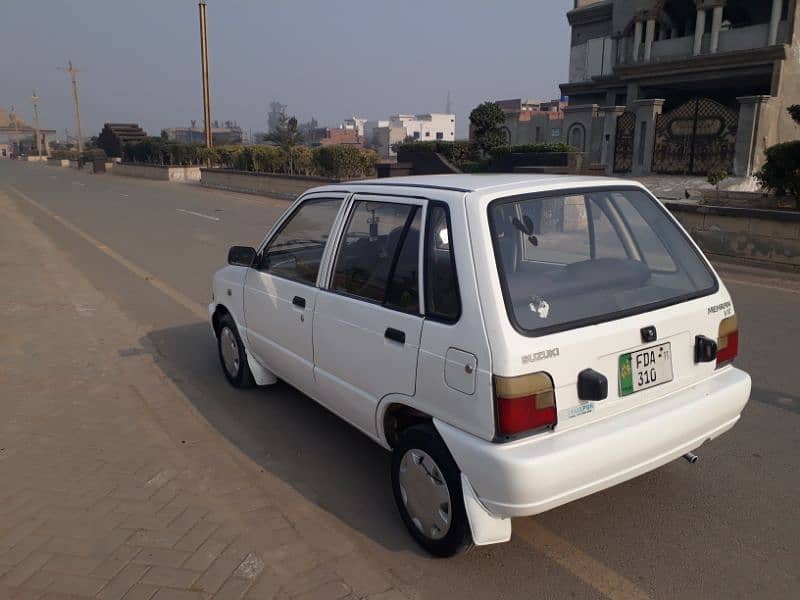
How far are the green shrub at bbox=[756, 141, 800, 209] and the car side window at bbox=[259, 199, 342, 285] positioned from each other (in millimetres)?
10815

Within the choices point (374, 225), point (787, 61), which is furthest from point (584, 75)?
point (374, 225)

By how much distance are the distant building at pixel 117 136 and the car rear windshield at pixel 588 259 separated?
57683 mm

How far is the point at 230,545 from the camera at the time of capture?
322 centimetres

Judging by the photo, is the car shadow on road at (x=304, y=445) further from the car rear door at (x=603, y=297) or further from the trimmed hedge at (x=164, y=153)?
the trimmed hedge at (x=164, y=153)

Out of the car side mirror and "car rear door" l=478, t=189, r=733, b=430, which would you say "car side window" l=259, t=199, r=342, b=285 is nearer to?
the car side mirror

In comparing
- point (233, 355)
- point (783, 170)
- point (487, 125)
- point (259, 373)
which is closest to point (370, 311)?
point (259, 373)

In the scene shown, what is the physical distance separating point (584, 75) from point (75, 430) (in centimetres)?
3572

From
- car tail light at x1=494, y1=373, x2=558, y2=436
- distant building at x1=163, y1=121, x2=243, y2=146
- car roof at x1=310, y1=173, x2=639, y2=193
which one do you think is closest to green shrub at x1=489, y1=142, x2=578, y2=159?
car roof at x1=310, y1=173, x2=639, y2=193

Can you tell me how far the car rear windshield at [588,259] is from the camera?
2.92 m

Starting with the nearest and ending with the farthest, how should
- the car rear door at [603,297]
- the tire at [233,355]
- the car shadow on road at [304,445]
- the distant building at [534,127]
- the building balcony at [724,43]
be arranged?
the car rear door at [603,297] → the car shadow on road at [304,445] → the tire at [233,355] → the building balcony at [724,43] → the distant building at [534,127]

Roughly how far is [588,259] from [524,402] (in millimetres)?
1214

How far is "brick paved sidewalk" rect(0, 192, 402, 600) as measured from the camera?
297 centimetres

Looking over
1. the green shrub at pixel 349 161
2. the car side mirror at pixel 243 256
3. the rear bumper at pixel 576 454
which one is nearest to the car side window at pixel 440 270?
the rear bumper at pixel 576 454

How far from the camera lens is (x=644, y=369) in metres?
3.01
